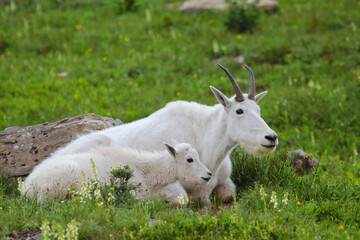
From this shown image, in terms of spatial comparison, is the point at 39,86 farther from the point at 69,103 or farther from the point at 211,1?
the point at 211,1

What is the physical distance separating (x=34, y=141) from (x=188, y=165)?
3.18m

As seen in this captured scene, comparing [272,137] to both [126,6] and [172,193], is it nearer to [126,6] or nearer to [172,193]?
[172,193]

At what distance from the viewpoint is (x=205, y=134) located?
7.43 m

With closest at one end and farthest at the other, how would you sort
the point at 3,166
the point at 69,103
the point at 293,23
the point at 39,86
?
1. the point at 3,166
2. the point at 69,103
3. the point at 39,86
4. the point at 293,23

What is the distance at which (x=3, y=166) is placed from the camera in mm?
8023

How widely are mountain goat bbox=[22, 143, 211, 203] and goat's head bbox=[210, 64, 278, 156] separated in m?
0.67

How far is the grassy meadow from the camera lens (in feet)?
17.7

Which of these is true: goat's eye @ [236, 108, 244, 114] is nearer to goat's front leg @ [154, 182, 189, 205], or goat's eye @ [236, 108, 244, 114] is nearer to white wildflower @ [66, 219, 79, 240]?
goat's front leg @ [154, 182, 189, 205]

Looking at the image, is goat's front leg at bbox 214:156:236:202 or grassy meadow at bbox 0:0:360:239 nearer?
grassy meadow at bbox 0:0:360:239

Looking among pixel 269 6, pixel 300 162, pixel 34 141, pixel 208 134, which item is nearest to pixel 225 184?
pixel 208 134

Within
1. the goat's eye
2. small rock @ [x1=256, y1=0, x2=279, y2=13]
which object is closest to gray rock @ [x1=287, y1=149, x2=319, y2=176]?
the goat's eye

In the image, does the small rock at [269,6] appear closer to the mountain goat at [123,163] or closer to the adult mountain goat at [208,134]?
the adult mountain goat at [208,134]

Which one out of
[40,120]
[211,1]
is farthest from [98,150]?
[211,1]

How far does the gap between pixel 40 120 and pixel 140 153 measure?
16.7 feet
